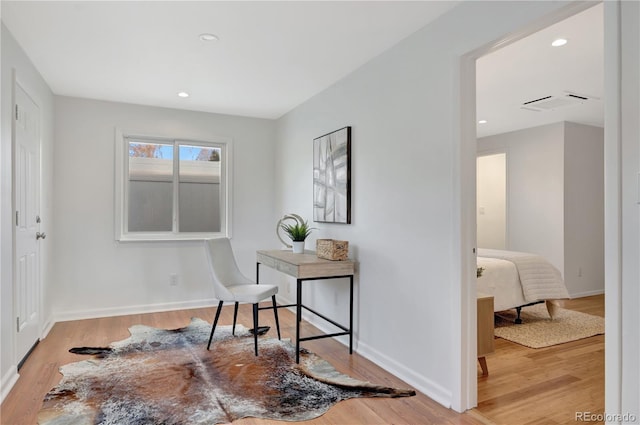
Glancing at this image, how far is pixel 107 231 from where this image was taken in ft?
14.5

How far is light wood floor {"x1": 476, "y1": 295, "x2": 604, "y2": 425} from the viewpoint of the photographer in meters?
2.30

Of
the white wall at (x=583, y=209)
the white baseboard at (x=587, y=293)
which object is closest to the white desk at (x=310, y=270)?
the white wall at (x=583, y=209)

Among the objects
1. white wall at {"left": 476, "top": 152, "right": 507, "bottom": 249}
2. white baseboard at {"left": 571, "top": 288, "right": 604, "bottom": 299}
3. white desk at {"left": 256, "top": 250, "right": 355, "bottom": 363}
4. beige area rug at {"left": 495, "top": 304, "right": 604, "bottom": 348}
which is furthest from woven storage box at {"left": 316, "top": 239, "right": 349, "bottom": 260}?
white wall at {"left": 476, "top": 152, "right": 507, "bottom": 249}

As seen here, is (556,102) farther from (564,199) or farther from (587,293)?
(587,293)

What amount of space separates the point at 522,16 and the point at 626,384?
169 cm

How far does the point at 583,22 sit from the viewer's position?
2.60m

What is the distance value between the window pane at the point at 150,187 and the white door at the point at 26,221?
115 cm

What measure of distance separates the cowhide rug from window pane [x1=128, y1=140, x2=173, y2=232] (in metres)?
1.62

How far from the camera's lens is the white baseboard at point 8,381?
2.44 m

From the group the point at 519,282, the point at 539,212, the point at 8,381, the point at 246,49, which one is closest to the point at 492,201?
the point at 539,212

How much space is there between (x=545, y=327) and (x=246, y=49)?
3.79m

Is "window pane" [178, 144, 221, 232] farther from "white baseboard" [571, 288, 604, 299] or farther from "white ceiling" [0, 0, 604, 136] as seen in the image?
"white baseboard" [571, 288, 604, 299]

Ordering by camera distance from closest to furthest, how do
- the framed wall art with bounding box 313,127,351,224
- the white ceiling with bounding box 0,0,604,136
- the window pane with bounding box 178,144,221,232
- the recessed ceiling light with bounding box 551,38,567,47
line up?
the white ceiling with bounding box 0,0,604,136, the recessed ceiling light with bounding box 551,38,567,47, the framed wall art with bounding box 313,127,351,224, the window pane with bounding box 178,144,221,232

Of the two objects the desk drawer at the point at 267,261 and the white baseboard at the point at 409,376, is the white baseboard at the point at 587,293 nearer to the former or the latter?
the white baseboard at the point at 409,376
